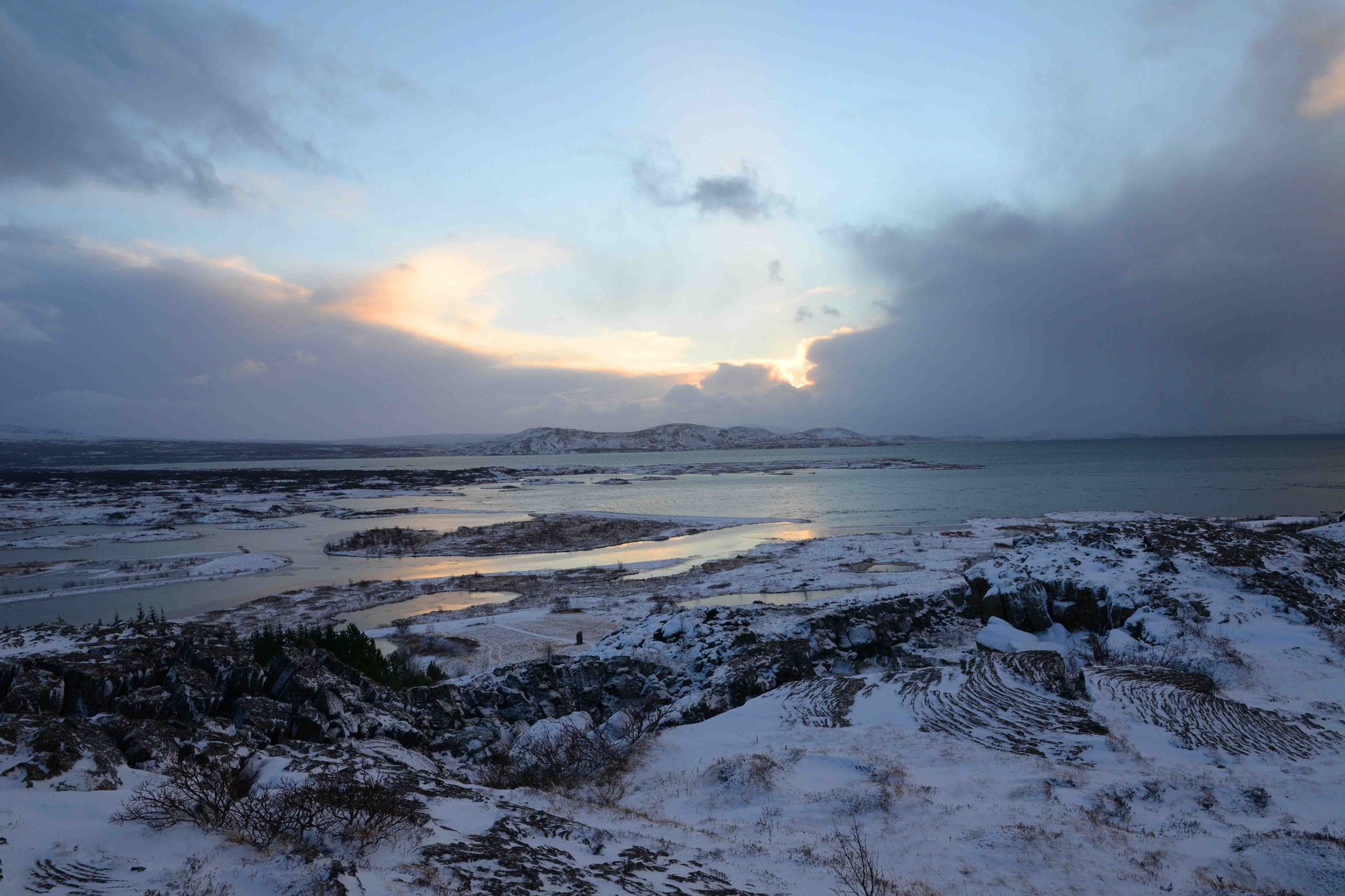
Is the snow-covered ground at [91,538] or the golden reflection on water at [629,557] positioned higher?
the golden reflection on water at [629,557]

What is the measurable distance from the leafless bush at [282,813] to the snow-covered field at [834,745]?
0.51ft

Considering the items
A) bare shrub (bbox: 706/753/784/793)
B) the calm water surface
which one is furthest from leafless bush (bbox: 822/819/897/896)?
the calm water surface

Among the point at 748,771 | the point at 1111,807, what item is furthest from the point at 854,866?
the point at 1111,807

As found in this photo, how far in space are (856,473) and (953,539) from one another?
70318mm

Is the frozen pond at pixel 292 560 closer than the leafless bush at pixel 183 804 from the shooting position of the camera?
No

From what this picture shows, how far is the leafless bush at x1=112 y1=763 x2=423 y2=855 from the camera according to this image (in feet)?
15.8

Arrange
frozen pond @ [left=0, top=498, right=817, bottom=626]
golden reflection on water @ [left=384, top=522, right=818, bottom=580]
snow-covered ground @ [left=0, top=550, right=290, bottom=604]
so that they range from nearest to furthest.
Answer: frozen pond @ [left=0, top=498, right=817, bottom=626] < snow-covered ground @ [left=0, top=550, right=290, bottom=604] < golden reflection on water @ [left=384, top=522, right=818, bottom=580]

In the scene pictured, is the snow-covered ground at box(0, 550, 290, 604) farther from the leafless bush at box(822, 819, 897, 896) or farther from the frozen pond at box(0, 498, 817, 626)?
the leafless bush at box(822, 819, 897, 896)

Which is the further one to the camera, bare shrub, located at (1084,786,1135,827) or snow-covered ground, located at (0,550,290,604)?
snow-covered ground, located at (0,550,290,604)

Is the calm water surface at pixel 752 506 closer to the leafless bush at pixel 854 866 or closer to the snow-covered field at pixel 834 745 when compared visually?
the snow-covered field at pixel 834 745

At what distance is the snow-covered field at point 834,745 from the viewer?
18.4 feet

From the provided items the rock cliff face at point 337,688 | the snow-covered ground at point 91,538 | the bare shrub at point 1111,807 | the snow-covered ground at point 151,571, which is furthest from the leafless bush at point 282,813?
the snow-covered ground at point 91,538

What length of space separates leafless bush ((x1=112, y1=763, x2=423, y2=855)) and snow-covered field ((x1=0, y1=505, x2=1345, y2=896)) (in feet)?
0.51

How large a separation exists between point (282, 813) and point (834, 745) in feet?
24.3
